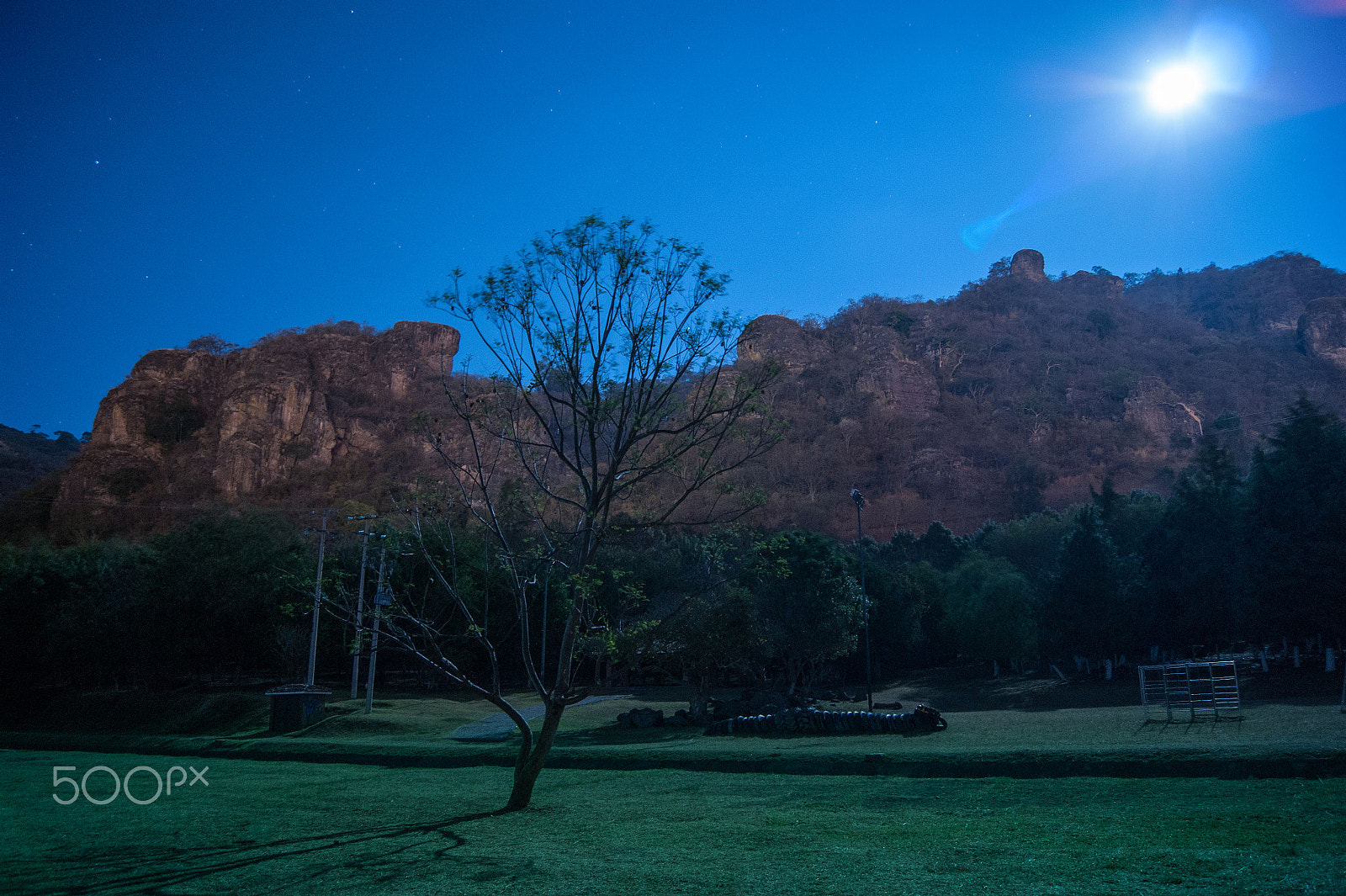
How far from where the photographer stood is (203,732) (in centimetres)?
3117

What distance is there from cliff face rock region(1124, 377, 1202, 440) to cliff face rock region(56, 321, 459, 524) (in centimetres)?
9222

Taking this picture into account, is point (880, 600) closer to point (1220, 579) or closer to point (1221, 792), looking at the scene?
point (1220, 579)

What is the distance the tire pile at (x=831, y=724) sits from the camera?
73.1ft

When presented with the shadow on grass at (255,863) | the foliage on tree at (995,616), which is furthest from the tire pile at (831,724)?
the foliage on tree at (995,616)

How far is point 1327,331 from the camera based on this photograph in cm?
12500

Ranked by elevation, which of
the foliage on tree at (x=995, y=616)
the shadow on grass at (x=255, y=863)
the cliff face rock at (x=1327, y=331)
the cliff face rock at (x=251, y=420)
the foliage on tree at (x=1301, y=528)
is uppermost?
the cliff face rock at (x=1327, y=331)

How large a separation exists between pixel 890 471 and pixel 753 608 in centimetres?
7683

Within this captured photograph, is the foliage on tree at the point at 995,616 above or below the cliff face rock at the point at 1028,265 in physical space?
below

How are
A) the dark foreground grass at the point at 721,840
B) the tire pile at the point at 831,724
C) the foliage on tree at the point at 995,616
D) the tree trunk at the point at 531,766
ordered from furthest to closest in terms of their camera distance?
the foliage on tree at the point at 995,616
the tire pile at the point at 831,724
the tree trunk at the point at 531,766
the dark foreground grass at the point at 721,840

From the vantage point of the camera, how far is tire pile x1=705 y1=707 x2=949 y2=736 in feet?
73.1

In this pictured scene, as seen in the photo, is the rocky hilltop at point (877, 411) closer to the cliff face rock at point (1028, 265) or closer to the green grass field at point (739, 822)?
the cliff face rock at point (1028, 265)

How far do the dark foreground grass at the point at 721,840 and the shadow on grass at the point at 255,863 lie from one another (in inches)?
1.4

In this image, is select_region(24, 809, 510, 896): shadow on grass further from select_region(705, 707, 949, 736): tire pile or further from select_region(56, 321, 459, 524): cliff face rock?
select_region(56, 321, 459, 524): cliff face rock

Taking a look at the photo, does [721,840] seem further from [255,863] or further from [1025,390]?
[1025,390]
